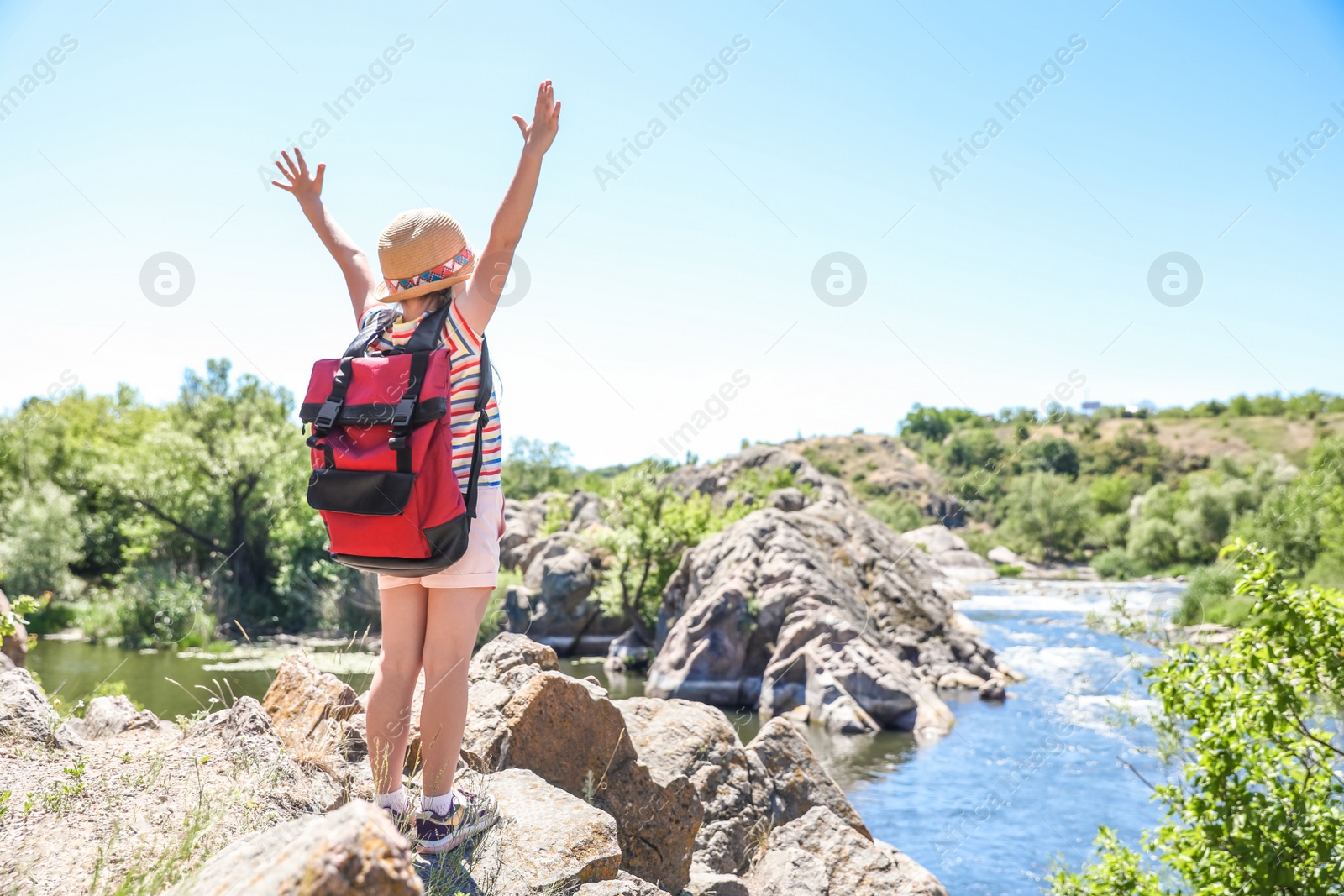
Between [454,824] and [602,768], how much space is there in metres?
1.76

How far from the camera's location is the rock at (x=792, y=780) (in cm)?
678

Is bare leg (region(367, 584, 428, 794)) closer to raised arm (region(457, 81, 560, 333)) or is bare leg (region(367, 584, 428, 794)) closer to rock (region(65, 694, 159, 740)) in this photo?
raised arm (region(457, 81, 560, 333))

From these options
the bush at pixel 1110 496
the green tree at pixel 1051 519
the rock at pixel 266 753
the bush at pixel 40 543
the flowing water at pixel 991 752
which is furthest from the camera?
the bush at pixel 1110 496

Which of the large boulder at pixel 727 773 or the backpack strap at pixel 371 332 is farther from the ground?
the backpack strap at pixel 371 332

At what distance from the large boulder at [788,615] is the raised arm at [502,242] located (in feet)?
69.3

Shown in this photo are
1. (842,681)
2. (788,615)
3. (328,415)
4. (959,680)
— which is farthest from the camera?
(959,680)

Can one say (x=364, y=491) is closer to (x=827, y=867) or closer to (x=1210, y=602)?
(x=827, y=867)

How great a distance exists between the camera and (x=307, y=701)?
4805mm

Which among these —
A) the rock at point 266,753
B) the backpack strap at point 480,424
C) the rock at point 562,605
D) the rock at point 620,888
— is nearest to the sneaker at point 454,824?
the rock at point 620,888

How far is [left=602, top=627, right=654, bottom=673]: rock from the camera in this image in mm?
31156

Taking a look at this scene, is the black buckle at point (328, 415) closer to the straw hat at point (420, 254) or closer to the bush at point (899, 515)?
the straw hat at point (420, 254)

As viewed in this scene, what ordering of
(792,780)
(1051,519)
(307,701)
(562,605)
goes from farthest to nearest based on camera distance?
(1051,519), (562,605), (792,780), (307,701)

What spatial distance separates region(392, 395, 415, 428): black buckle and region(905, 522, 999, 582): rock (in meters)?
57.1

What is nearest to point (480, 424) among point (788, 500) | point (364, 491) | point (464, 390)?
point (464, 390)
